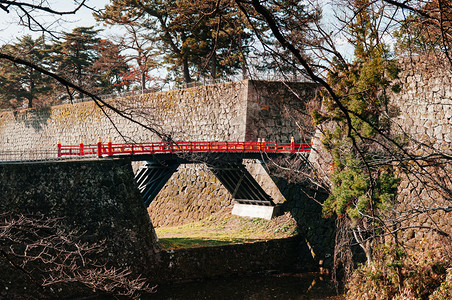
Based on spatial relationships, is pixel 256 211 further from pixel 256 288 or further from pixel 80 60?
pixel 80 60

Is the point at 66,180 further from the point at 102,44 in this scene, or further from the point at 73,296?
the point at 102,44

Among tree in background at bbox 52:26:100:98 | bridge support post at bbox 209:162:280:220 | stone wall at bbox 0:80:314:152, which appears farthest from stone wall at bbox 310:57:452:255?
tree in background at bbox 52:26:100:98

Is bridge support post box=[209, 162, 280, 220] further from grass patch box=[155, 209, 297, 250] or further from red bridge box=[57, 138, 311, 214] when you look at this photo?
grass patch box=[155, 209, 297, 250]

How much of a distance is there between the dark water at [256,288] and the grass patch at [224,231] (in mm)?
1532

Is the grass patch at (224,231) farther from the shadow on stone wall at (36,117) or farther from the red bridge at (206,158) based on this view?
the shadow on stone wall at (36,117)

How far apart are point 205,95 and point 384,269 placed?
49.6 ft

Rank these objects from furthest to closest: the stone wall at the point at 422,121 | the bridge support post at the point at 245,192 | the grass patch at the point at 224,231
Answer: the bridge support post at the point at 245,192
the grass patch at the point at 224,231
the stone wall at the point at 422,121

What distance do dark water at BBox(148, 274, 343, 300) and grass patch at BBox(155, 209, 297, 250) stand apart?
153 cm

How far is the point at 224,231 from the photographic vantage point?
68.2 ft

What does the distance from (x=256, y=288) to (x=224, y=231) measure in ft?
16.1

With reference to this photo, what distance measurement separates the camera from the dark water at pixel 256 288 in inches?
596

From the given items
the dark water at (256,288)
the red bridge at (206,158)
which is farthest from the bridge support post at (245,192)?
the dark water at (256,288)

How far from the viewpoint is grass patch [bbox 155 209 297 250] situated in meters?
18.2

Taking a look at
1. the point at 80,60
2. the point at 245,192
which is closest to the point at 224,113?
the point at 245,192
